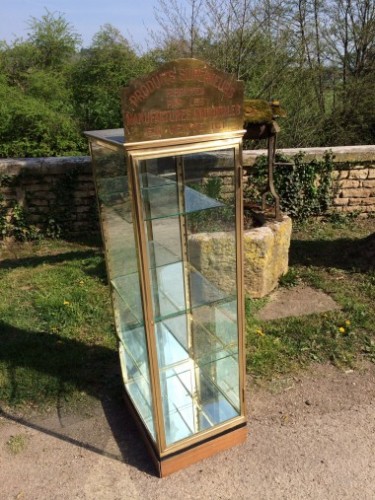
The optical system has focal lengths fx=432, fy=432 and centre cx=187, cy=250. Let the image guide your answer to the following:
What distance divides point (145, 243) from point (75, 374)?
1988 millimetres

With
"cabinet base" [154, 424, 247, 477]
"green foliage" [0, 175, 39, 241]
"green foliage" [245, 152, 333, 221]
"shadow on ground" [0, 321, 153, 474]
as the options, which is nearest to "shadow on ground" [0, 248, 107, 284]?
"green foliage" [0, 175, 39, 241]

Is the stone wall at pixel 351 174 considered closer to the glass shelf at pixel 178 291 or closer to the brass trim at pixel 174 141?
the glass shelf at pixel 178 291

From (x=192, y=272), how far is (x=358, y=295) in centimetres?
263

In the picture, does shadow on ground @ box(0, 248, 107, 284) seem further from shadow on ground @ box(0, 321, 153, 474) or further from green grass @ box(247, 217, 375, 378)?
green grass @ box(247, 217, 375, 378)

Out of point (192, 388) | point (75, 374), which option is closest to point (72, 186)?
point (75, 374)

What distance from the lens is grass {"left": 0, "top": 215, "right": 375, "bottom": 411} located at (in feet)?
11.4

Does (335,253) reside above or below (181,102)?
below

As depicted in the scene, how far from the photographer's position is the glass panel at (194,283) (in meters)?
2.36

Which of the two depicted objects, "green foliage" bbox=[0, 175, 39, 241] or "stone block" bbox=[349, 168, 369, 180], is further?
"stone block" bbox=[349, 168, 369, 180]

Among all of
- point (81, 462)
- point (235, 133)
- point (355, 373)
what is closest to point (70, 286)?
point (81, 462)

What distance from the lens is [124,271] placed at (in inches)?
106

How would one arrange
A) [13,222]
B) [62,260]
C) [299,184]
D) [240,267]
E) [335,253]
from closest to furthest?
[240,267] < [335,253] < [62,260] < [13,222] < [299,184]

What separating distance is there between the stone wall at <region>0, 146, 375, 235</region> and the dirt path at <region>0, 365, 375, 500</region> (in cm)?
415

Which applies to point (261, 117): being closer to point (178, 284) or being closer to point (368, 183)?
point (178, 284)
